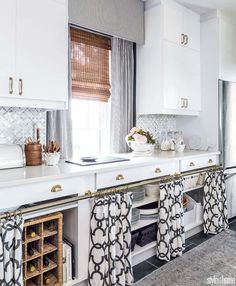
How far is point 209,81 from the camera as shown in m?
2.85

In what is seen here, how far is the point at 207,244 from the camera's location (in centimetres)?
246

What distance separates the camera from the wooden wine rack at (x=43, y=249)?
1.51 meters

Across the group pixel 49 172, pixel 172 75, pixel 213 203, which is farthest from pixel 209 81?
pixel 49 172

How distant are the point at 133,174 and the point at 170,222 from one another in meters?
0.63

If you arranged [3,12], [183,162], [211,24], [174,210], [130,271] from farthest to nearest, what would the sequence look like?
→ [211,24], [183,162], [174,210], [130,271], [3,12]

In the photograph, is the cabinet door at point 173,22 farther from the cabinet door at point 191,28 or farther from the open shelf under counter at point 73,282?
the open shelf under counter at point 73,282

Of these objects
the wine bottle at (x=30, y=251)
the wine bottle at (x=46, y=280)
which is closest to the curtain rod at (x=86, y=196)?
the wine bottle at (x=30, y=251)

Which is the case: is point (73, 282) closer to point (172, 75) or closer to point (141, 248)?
point (141, 248)

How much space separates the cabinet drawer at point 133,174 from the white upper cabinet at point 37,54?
2.05 ft

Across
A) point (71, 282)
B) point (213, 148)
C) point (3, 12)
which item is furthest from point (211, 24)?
point (71, 282)

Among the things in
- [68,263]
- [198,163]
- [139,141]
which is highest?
[139,141]

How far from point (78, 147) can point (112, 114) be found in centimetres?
49

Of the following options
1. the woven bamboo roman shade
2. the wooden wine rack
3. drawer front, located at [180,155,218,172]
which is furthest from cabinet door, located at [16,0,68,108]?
drawer front, located at [180,155,218,172]

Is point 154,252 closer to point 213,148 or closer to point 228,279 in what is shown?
point 228,279
